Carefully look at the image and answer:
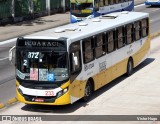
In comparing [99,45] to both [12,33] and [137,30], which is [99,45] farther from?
[12,33]

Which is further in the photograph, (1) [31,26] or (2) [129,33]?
(1) [31,26]

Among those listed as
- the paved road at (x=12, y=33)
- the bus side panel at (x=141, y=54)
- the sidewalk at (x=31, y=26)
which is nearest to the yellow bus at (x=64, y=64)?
the paved road at (x=12, y=33)

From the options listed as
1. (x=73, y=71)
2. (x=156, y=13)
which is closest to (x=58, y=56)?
(x=73, y=71)

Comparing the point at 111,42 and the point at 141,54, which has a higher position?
the point at 111,42

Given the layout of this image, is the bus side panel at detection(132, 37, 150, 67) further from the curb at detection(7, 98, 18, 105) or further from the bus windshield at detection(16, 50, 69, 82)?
the bus windshield at detection(16, 50, 69, 82)

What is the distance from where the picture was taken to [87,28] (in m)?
18.1

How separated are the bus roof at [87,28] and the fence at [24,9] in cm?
2116

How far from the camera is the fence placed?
41.9m

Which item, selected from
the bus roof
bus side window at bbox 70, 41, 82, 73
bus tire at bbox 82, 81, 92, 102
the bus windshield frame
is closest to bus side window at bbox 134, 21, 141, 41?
the bus roof

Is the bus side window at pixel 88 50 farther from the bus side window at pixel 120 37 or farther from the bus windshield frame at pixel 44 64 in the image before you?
the bus side window at pixel 120 37

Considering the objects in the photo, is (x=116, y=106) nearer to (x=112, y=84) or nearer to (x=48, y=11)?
(x=112, y=84)

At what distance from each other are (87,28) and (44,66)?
3.24 metres

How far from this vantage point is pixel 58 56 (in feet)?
51.0

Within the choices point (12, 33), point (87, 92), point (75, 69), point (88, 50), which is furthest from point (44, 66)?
point (12, 33)
